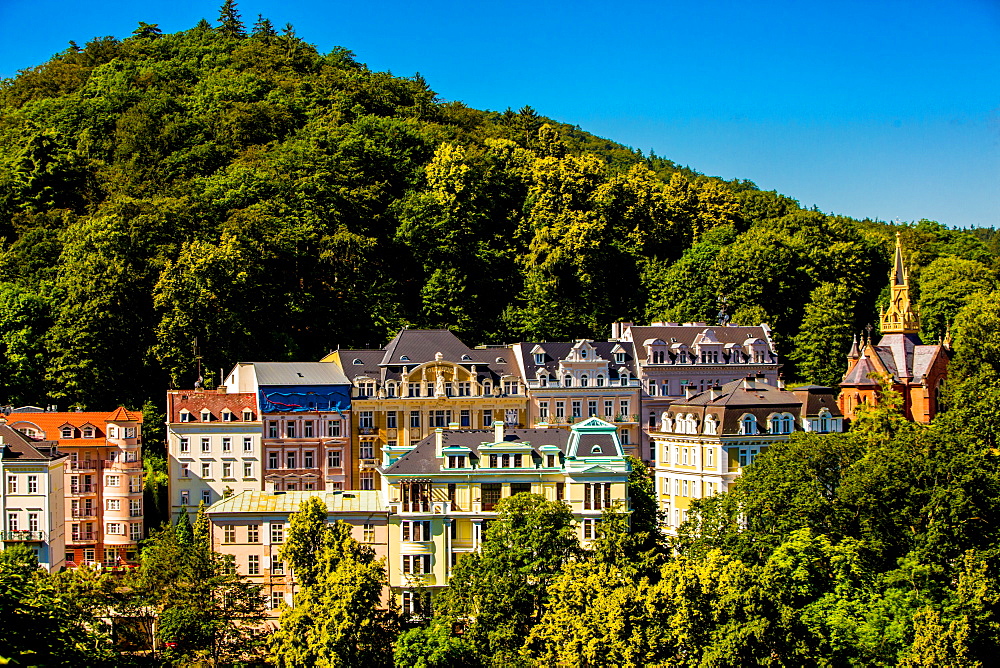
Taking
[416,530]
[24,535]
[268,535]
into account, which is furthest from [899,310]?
[24,535]

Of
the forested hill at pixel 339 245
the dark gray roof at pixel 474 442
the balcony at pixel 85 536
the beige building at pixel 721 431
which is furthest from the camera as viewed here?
the forested hill at pixel 339 245

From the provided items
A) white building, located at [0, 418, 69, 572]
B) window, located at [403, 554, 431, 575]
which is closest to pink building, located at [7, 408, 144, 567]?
white building, located at [0, 418, 69, 572]

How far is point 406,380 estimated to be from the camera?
84.5 metres

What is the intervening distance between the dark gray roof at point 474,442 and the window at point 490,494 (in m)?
1.62

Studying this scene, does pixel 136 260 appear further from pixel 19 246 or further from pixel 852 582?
pixel 852 582

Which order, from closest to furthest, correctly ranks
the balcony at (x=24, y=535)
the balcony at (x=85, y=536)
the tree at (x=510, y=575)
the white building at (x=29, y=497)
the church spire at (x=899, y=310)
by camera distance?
the tree at (x=510, y=575)
the balcony at (x=24, y=535)
the white building at (x=29, y=497)
the balcony at (x=85, y=536)
the church spire at (x=899, y=310)

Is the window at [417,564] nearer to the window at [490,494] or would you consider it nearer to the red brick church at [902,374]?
the window at [490,494]

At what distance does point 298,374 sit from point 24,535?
57.0 feet

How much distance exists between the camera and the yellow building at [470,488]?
7106cm

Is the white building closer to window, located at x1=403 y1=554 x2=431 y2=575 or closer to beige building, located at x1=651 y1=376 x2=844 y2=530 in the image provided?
window, located at x1=403 y1=554 x2=431 y2=575

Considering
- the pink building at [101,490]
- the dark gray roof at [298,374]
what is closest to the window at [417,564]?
the dark gray roof at [298,374]

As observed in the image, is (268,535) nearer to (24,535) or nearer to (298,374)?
(24,535)

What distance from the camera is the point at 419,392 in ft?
278

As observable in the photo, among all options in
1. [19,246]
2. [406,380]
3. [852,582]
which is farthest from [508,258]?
[852,582]
